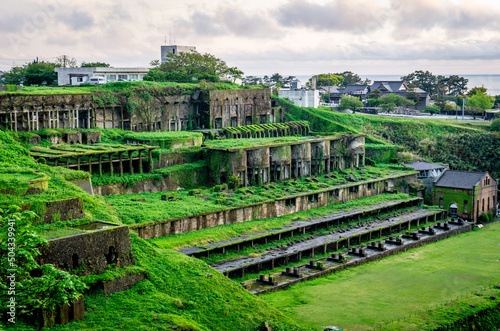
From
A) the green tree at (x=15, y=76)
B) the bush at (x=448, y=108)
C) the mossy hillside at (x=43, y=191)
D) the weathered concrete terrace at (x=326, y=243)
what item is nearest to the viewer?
the mossy hillside at (x=43, y=191)

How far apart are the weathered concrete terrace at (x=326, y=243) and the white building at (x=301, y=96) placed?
1154 inches

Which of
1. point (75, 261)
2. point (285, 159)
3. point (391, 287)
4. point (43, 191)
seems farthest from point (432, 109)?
point (75, 261)

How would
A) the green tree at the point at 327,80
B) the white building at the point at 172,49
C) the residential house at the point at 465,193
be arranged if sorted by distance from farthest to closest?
the green tree at the point at 327,80 → the white building at the point at 172,49 → the residential house at the point at 465,193

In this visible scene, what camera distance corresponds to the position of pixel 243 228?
148 feet

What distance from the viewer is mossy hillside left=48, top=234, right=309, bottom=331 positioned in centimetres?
2420

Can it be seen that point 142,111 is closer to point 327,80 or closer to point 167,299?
point 167,299

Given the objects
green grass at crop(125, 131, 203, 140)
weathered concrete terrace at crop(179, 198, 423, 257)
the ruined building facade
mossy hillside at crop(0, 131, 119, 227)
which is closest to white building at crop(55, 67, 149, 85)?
the ruined building facade

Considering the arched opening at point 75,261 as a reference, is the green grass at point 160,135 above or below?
above

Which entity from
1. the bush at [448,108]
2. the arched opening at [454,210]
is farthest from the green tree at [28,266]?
the bush at [448,108]

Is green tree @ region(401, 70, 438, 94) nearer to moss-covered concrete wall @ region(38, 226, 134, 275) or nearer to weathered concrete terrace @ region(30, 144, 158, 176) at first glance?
weathered concrete terrace @ region(30, 144, 158, 176)

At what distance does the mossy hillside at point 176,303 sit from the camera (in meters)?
Result: 24.2

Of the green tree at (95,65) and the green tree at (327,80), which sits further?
the green tree at (327,80)

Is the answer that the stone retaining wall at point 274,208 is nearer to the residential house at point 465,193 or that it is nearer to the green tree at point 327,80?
the residential house at point 465,193

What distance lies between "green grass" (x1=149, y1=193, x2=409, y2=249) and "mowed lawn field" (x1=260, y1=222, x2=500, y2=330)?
701 centimetres
